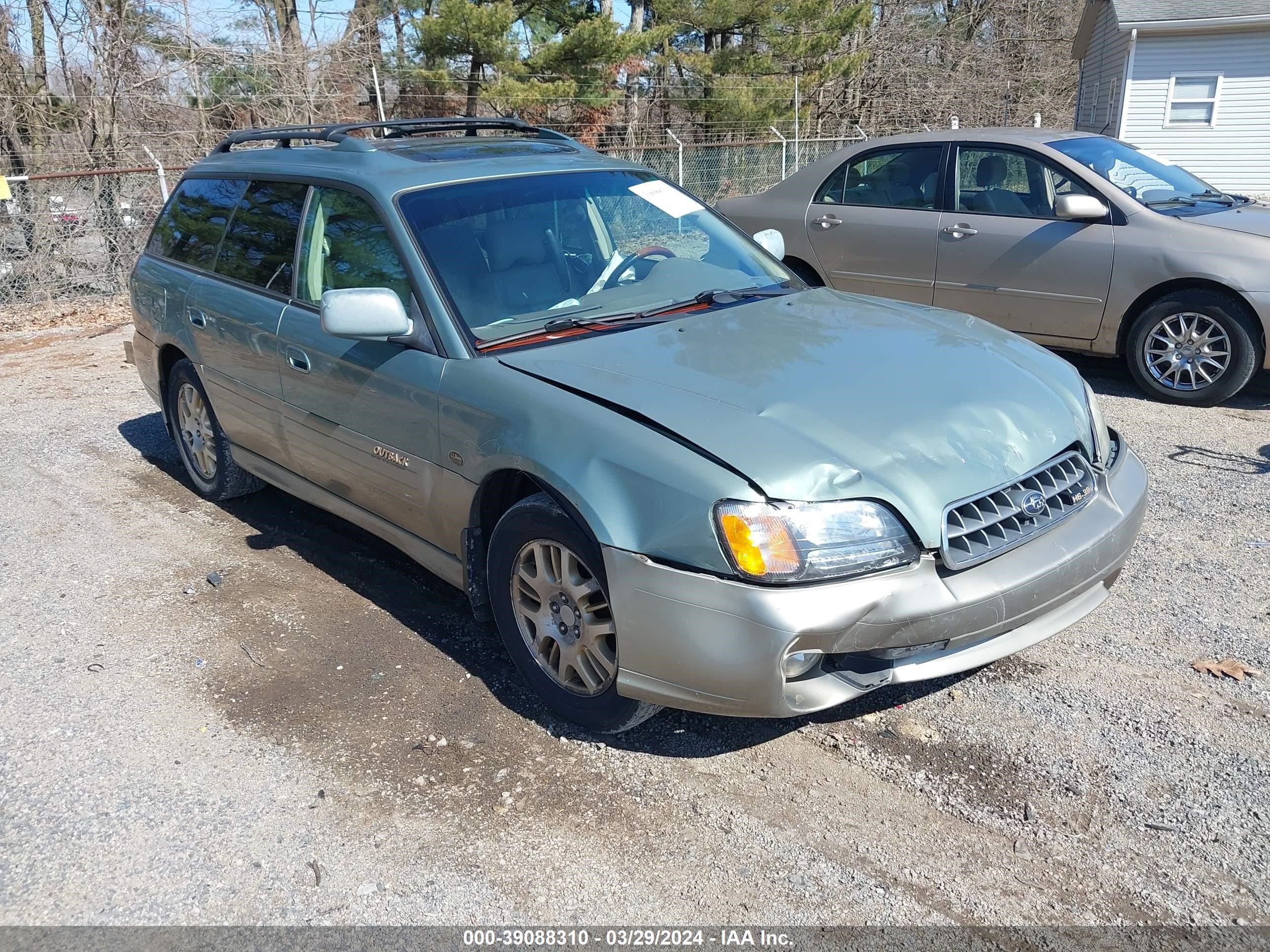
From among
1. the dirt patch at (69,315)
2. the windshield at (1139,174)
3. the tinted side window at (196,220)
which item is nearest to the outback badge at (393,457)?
the tinted side window at (196,220)

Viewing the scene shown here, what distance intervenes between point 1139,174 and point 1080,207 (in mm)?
838

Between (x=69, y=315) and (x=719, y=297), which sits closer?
(x=719, y=297)

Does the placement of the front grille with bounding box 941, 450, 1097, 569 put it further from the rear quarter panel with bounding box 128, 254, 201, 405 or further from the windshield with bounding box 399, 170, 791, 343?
the rear quarter panel with bounding box 128, 254, 201, 405

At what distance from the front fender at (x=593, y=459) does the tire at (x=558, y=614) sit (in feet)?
0.43

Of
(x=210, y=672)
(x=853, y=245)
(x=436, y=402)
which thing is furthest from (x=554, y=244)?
(x=853, y=245)

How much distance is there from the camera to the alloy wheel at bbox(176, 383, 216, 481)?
5469 mm

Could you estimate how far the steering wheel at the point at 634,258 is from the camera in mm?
4023

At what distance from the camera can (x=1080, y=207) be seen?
6605 mm

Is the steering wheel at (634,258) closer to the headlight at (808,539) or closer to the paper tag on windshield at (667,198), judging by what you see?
the paper tag on windshield at (667,198)

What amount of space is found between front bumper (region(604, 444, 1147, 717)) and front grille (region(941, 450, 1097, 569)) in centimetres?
4

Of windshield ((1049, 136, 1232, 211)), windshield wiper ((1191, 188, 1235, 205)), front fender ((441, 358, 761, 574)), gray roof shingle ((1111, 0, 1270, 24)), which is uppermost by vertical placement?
gray roof shingle ((1111, 0, 1270, 24))

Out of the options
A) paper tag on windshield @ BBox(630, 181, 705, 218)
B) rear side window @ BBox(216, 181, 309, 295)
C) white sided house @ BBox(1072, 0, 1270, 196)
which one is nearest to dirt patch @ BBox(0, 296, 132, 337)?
rear side window @ BBox(216, 181, 309, 295)

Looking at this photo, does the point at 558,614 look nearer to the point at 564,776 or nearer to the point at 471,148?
the point at 564,776

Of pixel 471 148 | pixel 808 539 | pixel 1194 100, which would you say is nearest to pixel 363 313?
pixel 471 148
